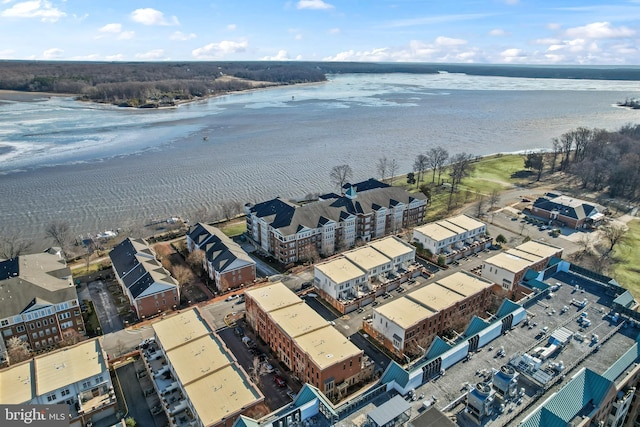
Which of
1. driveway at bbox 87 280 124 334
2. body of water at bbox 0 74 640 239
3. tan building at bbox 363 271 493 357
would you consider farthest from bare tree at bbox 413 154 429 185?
driveway at bbox 87 280 124 334

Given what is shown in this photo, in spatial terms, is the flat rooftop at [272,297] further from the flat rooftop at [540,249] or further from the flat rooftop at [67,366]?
the flat rooftop at [540,249]

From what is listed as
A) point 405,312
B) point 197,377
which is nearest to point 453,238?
point 405,312

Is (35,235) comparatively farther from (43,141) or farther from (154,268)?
(43,141)

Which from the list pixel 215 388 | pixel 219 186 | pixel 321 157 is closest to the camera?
pixel 215 388

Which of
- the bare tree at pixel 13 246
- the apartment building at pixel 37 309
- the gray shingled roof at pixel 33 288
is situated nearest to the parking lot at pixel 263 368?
the apartment building at pixel 37 309

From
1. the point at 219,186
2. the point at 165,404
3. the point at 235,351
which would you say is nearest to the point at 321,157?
the point at 219,186

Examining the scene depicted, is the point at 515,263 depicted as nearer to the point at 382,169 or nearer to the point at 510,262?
the point at 510,262
